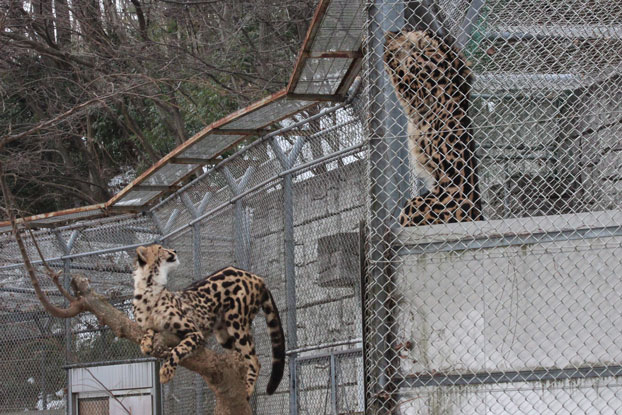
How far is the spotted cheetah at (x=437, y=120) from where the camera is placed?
17.6 ft

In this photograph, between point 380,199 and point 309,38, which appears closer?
point 380,199

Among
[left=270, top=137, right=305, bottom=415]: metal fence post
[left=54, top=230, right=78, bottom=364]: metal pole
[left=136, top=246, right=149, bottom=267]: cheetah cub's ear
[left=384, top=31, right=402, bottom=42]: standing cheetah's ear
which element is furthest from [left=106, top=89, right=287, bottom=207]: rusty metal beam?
[left=384, top=31, right=402, bottom=42]: standing cheetah's ear

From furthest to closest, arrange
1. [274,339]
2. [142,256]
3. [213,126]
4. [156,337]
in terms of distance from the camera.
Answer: [213,126], [274,339], [142,256], [156,337]

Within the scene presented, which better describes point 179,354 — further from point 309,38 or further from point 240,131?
point 240,131

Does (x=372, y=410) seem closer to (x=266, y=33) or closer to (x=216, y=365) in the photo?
(x=216, y=365)

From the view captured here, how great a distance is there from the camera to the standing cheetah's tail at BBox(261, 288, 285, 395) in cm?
702

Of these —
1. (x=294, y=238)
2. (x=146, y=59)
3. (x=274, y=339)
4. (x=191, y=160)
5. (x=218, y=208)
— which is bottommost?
(x=274, y=339)

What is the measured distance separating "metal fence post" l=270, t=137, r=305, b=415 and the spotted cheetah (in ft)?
5.21

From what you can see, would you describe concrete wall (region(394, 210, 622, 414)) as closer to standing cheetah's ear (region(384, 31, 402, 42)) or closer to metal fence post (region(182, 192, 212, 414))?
standing cheetah's ear (region(384, 31, 402, 42))

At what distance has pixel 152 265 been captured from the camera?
6.39m

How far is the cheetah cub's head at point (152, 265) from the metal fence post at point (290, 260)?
1036mm

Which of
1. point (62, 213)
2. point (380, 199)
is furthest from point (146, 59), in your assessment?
point (380, 199)

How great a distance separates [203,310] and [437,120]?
241cm

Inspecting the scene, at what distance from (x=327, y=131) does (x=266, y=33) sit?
8545 mm
